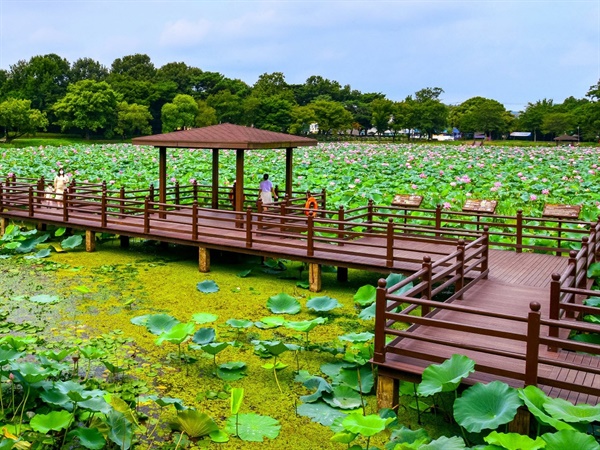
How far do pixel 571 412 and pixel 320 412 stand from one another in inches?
79.5

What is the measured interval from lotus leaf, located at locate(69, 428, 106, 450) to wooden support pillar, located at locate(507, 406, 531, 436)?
9.88 ft

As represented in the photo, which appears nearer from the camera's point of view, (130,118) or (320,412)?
(320,412)

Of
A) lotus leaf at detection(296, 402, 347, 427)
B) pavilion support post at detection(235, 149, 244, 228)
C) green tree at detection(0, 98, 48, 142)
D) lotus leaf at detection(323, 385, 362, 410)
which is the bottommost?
lotus leaf at detection(296, 402, 347, 427)

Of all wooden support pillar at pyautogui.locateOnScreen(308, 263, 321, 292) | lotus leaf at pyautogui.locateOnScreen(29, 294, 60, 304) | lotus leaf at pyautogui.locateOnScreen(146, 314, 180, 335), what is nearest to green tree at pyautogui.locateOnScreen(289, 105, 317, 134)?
wooden support pillar at pyautogui.locateOnScreen(308, 263, 321, 292)

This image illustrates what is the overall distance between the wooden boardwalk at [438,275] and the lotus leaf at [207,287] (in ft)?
3.39

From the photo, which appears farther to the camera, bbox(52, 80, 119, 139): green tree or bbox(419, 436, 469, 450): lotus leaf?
bbox(52, 80, 119, 139): green tree

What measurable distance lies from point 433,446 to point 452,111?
285ft

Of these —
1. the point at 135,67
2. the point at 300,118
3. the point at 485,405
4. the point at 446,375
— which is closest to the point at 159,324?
the point at 446,375

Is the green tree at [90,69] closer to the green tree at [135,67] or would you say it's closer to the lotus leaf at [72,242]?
the green tree at [135,67]

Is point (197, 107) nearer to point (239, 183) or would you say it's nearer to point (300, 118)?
point (300, 118)

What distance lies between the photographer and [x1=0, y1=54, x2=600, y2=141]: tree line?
172 ft

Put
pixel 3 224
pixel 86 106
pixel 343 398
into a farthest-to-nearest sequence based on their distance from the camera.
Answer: pixel 86 106
pixel 3 224
pixel 343 398

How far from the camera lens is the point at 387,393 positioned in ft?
17.2

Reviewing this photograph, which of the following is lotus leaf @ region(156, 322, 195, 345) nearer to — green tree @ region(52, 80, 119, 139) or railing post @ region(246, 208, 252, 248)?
railing post @ region(246, 208, 252, 248)
